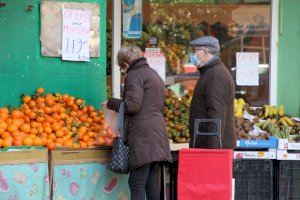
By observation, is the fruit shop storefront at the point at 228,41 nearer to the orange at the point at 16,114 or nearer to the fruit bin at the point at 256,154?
the fruit bin at the point at 256,154

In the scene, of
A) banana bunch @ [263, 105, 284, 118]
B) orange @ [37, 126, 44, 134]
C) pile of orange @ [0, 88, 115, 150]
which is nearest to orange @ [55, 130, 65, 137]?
Answer: pile of orange @ [0, 88, 115, 150]

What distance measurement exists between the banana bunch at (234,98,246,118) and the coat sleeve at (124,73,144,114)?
91.9 inches

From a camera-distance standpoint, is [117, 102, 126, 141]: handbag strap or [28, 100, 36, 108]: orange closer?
[117, 102, 126, 141]: handbag strap

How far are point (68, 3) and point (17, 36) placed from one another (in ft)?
2.12

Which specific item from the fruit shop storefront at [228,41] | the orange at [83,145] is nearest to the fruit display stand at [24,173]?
the orange at [83,145]

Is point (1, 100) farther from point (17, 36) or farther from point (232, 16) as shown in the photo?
point (232, 16)

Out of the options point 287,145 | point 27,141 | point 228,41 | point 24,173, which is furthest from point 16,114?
point 228,41

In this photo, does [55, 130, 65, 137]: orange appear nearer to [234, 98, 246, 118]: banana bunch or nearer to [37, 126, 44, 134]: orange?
[37, 126, 44, 134]: orange

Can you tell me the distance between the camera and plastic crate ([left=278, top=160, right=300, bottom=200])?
691 centimetres

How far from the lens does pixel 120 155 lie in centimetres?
569

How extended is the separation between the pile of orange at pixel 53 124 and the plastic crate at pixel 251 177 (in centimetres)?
156

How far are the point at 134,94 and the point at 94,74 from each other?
58.1 inches

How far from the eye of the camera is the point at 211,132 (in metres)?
5.45

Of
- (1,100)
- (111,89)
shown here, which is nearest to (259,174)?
(111,89)
